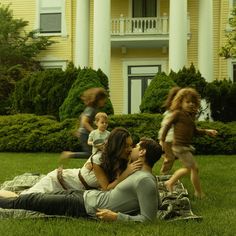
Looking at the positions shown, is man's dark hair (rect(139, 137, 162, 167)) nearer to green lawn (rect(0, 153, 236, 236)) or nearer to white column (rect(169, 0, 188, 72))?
green lawn (rect(0, 153, 236, 236))

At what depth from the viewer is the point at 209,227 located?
248 inches

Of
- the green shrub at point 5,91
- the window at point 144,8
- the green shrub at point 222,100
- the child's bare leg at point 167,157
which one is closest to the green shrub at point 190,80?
the green shrub at point 222,100

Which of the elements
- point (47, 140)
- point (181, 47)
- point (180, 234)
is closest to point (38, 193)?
point (180, 234)

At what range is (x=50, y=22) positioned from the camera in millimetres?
27578

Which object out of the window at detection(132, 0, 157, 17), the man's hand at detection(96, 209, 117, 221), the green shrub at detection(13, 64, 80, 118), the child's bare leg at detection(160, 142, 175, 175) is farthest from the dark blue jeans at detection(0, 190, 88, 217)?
the window at detection(132, 0, 157, 17)

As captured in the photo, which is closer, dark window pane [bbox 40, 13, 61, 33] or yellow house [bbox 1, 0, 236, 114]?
yellow house [bbox 1, 0, 236, 114]

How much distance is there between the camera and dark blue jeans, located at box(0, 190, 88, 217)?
661cm

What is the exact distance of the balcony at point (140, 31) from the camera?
25.2 metres

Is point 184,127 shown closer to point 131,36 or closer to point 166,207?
point 166,207

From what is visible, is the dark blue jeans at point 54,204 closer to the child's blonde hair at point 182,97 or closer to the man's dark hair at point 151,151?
the man's dark hair at point 151,151

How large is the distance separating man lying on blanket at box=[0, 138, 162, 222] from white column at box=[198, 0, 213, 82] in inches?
687

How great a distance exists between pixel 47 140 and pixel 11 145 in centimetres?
113

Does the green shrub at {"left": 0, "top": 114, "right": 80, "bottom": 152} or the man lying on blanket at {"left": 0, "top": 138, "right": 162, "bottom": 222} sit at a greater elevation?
the man lying on blanket at {"left": 0, "top": 138, "right": 162, "bottom": 222}

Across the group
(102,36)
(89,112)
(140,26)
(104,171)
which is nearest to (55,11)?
(140,26)
